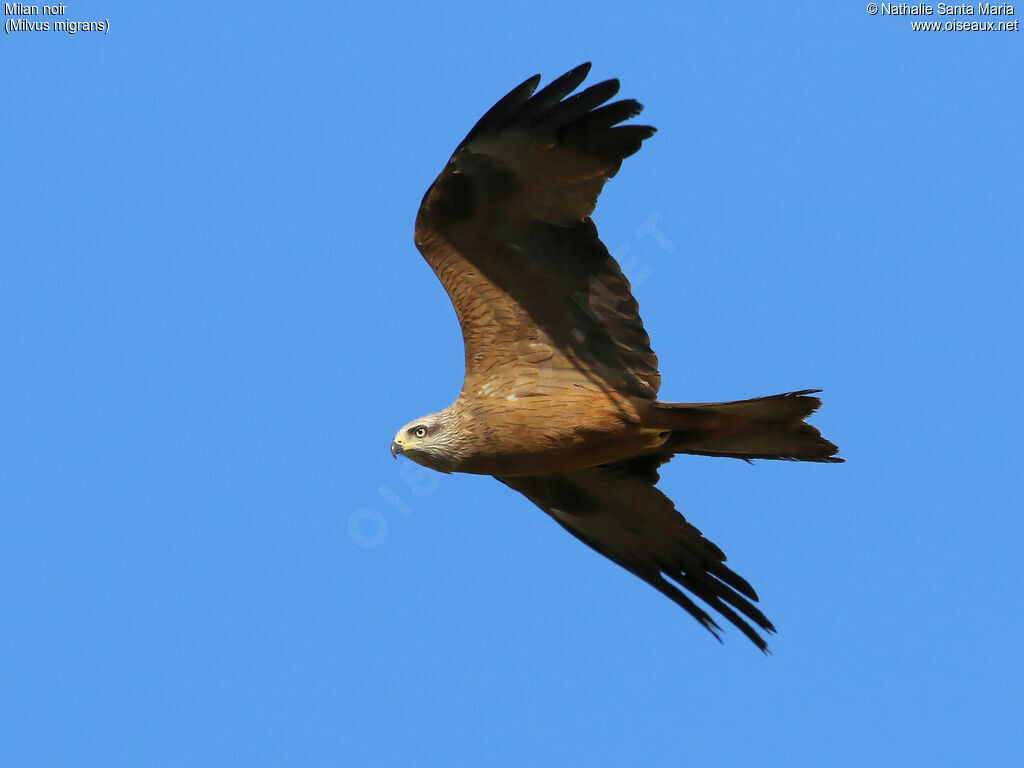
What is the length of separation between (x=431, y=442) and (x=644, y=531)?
2.13 metres

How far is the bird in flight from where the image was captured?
1078 cm

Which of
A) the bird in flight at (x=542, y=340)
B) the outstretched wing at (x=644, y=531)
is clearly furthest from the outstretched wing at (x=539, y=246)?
the outstretched wing at (x=644, y=531)

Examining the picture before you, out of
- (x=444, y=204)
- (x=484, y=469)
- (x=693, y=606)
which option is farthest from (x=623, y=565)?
(x=444, y=204)

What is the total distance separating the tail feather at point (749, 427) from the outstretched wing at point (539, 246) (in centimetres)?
35

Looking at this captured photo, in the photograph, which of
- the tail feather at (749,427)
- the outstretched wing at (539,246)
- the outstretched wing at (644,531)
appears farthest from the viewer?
the outstretched wing at (644,531)

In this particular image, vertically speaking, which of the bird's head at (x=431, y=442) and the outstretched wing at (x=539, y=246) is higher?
the outstretched wing at (x=539, y=246)

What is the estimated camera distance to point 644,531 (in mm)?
12352

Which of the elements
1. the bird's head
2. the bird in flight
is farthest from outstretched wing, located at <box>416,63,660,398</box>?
the bird's head

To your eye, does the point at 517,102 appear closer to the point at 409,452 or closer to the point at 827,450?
the point at 409,452

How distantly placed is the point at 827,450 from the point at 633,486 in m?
1.67

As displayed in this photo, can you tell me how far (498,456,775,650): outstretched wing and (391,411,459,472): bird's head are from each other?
99cm

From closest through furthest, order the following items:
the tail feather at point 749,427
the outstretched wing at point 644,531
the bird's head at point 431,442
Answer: the tail feather at point 749,427
the bird's head at point 431,442
the outstretched wing at point 644,531

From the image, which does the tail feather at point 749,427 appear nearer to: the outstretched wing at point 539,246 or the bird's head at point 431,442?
the outstretched wing at point 539,246

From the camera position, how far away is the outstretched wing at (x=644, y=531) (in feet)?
39.7
